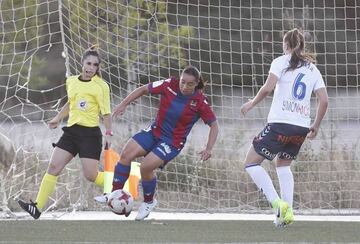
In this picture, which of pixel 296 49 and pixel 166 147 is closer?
pixel 296 49

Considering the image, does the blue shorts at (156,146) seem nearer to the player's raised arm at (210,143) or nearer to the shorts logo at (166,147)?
the shorts logo at (166,147)

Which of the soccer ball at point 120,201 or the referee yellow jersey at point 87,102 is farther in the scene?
the referee yellow jersey at point 87,102

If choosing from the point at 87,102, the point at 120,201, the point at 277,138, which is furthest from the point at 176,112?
the point at 277,138

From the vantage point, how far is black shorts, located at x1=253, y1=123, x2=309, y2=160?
8.20 metres

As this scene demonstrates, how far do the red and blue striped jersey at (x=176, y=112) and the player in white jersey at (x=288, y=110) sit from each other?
0.76 metres

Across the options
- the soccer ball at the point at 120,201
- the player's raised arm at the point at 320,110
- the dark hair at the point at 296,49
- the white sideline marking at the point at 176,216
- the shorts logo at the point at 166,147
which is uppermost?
the dark hair at the point at 296,49

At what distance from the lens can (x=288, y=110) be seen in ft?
26.9

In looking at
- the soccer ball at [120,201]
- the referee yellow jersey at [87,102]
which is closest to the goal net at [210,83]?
the referee yellow jersey at [87,102]

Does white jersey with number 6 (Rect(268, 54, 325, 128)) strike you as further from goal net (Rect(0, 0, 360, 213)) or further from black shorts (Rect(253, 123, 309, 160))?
goal net (Rect(0, 0, 360, 213))

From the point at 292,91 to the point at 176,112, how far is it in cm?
116

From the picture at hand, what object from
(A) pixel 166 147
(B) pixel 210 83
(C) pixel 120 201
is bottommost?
(C) pixel 120 201

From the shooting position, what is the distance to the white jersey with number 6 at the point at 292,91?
8219 mm

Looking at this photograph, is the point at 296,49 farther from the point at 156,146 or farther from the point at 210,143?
the point at 156,146

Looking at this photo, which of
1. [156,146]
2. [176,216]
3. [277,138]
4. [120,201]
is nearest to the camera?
[277,138]
